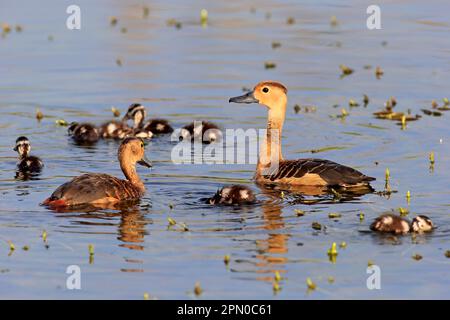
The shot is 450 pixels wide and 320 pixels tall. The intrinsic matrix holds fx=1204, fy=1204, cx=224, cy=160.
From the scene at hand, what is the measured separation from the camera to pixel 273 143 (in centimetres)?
1520

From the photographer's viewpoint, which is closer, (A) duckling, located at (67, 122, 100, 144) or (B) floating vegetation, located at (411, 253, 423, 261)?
(B) floating vegetation, located at (411, 253, 423, 261)

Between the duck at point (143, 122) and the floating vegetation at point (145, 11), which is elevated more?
the floating vegetation at point (145, 11)

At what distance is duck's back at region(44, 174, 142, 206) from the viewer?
504 inches

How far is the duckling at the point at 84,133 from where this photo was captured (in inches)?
663

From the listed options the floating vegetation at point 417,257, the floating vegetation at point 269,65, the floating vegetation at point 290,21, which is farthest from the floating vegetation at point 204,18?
the floating vegetation at point 417,257

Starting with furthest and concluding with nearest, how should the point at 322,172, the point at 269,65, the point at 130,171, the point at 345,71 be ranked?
the point at 269,65, the point at 345,71, the point at 322,172, the point at 130,171

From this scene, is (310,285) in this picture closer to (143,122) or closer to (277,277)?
(277,277)

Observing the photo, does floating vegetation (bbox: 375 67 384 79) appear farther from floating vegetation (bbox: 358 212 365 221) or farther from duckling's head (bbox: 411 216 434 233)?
duckling's head (bbox: 411 216 434 233)

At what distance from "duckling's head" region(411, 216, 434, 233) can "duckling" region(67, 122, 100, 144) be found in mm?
6393

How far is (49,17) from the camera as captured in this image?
25.0 metres

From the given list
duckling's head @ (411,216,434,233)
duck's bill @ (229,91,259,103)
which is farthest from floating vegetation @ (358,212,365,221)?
duck's bill @ (229,91,259,103)

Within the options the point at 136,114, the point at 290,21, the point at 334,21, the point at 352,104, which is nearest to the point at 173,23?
the point at 290,21

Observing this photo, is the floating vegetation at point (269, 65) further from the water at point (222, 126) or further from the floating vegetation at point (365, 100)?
the floating vegetation at point (365, 100)

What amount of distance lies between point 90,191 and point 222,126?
16.9ft
